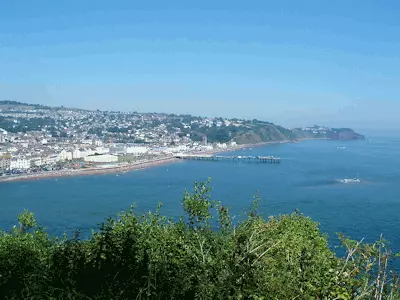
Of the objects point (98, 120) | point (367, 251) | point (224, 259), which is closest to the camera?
point (224, 259)

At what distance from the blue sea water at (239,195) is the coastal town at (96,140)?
318 cm

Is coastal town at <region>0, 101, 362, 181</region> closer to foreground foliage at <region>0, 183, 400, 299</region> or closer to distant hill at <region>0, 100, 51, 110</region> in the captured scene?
distant hill at <region>0, 100, 51, 110</region>

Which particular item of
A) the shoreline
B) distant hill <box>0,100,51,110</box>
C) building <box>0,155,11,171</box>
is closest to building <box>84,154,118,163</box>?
the shoreline

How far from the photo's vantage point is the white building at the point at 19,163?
19.9 meters

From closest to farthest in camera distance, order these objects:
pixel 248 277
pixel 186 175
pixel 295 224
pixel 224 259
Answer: pixel 248 277, pixel 224 259, pixel 295 224, pixel 186 175

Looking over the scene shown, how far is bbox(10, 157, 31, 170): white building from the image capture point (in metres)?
19.9

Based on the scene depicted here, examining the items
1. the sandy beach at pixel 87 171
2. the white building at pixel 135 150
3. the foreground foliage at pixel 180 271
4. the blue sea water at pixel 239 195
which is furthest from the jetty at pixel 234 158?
the foreground foliage at pixel 180 271

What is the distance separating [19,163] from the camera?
20.2 m

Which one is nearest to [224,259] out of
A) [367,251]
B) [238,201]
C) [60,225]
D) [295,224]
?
[367,251]

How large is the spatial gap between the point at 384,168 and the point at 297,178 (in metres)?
5.64

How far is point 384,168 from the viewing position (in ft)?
67.1

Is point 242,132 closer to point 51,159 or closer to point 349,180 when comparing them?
point 51,159

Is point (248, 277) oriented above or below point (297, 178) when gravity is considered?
above

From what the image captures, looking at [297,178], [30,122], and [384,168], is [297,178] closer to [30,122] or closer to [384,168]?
[384,168]
